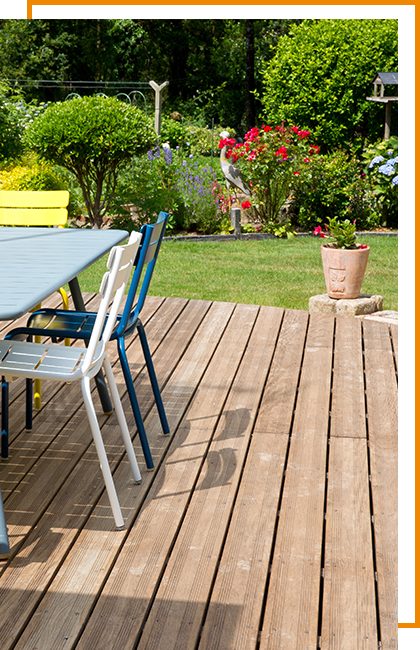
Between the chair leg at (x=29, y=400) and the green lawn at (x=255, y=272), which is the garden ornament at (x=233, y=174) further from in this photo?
the chair leg at (x=29, y=400)

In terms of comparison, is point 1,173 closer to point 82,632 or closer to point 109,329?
point 109,329

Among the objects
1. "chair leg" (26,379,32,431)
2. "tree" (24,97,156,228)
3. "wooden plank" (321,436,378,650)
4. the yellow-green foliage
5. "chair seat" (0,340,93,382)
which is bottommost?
"wooden plank" (321,436,378,650)

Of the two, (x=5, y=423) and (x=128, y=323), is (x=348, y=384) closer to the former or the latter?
(x=128, y=323)

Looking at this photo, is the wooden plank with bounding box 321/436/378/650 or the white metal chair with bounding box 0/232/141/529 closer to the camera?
the wooden plank with bounding box 321/436/378/650

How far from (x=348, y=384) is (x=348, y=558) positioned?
147 centimetres

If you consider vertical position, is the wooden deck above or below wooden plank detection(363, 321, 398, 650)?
above

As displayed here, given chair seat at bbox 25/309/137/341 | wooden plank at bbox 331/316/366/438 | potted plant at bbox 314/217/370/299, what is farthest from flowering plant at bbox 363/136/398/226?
chair seat at bbox 25/309/137/341

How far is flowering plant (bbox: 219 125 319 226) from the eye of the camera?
7691mm

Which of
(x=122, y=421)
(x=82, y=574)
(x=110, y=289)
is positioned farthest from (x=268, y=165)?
(x=82, y=574)

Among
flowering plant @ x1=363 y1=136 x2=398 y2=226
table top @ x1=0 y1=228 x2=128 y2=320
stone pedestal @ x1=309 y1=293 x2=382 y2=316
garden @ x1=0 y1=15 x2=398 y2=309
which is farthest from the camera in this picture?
flowering plant @ x1=363 y1=136 x2=398 y2=226

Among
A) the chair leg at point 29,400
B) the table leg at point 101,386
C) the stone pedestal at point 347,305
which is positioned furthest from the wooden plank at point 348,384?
the chair leg at point 29,400

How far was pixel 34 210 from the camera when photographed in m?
3.73

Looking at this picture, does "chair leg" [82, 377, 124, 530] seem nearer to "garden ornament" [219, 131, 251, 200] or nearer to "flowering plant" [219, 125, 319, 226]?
"flowering plant" [219, 125, 319, 226]

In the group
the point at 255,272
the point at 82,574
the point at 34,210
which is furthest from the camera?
the point at 255,272
